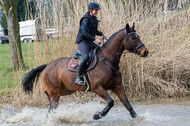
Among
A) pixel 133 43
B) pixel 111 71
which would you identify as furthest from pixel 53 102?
pixel 133 43

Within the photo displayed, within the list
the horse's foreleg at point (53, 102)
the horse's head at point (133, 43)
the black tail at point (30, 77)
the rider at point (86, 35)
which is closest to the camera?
the horse's head at point (133, 43)

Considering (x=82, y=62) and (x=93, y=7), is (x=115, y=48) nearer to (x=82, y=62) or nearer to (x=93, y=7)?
(x=82, y=62)

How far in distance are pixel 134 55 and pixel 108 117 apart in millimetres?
2198

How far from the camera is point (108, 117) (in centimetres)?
653

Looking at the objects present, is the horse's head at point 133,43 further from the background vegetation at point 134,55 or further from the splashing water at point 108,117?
the background vegetation at point 134,55

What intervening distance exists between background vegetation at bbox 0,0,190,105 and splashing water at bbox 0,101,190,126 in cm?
81

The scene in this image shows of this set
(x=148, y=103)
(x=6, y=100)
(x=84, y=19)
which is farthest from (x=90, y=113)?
(x=6, y=100)

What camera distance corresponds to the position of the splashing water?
229 inches

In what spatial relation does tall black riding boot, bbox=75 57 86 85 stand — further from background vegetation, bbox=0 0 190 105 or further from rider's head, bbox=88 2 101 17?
background vegetation, bbox=0 0 190 105

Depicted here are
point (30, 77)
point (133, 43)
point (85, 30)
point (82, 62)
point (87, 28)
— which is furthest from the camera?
point (30, 77)

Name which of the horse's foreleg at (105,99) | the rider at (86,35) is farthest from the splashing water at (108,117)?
the rider at (86,35)

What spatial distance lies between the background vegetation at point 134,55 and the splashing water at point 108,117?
0.81 m

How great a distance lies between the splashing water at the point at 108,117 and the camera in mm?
5816

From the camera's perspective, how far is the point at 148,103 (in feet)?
24.9
